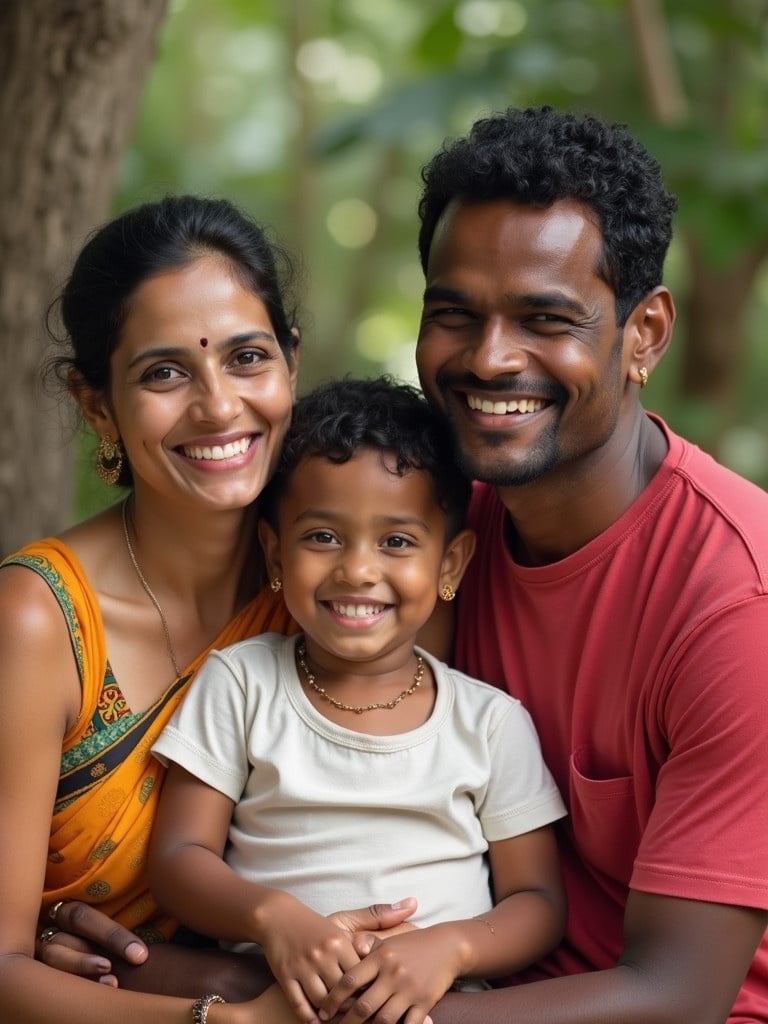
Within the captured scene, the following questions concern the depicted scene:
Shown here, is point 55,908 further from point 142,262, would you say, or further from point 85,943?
point 142,262

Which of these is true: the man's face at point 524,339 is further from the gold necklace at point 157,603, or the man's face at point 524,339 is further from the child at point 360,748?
the gold necklace at point 157,603

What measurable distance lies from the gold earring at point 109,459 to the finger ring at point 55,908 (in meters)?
0.83

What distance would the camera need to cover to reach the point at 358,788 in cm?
241

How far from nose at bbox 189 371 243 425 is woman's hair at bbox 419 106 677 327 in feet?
1.83

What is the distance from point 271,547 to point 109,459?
39 centimetres

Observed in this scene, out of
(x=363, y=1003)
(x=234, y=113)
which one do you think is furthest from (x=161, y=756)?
(x=234, y=113)

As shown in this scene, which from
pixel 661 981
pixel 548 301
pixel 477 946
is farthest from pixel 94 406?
pixel 661 981

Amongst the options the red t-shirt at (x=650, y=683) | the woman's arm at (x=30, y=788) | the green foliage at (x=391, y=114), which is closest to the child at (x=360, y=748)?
the red t-shirt at (x=650, y=683)

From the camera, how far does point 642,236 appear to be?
2424 millimetres

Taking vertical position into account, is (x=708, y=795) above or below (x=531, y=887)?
above

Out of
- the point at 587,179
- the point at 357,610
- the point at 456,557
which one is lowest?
the point at 357,610

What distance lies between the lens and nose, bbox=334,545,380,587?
2.40 metres

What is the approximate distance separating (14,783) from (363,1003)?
2.44ft

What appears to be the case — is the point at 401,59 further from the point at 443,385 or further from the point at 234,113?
the point at 443,385
